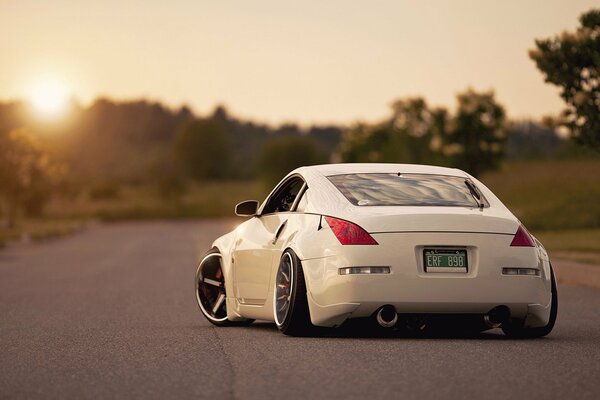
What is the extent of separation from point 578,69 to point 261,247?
17.0 metres

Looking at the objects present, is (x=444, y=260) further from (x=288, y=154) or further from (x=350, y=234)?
(x=288, y=154)

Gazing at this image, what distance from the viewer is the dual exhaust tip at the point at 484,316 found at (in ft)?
30.8

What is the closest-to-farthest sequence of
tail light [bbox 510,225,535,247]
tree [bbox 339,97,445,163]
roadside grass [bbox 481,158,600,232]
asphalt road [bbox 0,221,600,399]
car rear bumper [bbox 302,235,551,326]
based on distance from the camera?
asphalt road [bbox 0,221,600,399]
car rear bumper [bbox 302,235,551,326]
tail light [bbox 510,225,535,247]
roadside grass [bbox 481,158,600,232]
tree [bbox 339,97,445,163]

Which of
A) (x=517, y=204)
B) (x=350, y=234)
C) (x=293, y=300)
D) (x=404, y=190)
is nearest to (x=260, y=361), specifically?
(x=293, y=300)

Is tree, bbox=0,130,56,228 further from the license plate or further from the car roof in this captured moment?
the license plate

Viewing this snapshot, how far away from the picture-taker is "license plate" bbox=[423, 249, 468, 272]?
9227 mm

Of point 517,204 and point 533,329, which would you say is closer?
point 533,329

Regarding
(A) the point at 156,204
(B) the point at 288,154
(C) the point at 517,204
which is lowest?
(A) the point at 156,204

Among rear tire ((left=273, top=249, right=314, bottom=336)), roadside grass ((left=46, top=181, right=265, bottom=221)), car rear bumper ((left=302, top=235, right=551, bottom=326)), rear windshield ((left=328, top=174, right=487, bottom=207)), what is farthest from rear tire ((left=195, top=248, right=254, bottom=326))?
roadside grass ((left=46, top=181, right=265, bottom=221))

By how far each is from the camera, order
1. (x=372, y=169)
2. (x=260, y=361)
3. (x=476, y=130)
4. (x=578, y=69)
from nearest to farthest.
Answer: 1. (x=260, y=361)
2. (x=372, y=169)
3. (x=578, y=69)
4. (x=476, y=130)

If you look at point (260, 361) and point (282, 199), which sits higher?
point (282, 199)

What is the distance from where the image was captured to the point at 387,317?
31.0 feet

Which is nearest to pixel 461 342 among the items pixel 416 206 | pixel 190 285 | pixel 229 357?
pixel 416 206

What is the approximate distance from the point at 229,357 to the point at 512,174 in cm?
9372
